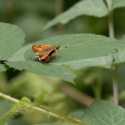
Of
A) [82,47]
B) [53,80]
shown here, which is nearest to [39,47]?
[82,47]

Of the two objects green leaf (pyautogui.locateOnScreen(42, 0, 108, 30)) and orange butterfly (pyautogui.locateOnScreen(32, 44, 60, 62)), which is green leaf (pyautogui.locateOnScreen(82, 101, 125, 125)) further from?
green leaf (pyautogui.locateOnScreen(42, 0, 108, 30))

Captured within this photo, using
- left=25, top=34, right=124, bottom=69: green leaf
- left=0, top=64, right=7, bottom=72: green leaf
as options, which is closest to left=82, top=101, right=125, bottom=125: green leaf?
left=25, top=34, right=124, bottom=69: green leaf

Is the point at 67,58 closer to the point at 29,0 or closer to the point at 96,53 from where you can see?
the point at 96,53

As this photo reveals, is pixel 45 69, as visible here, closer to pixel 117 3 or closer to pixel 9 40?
pixel 9 40

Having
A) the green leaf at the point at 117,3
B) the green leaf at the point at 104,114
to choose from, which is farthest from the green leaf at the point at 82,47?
the green leaf at the point at 117,3

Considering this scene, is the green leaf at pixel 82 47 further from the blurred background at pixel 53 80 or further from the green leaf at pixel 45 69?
the blurred background at pixel 53 80

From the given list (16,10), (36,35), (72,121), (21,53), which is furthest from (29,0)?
(72,121)
